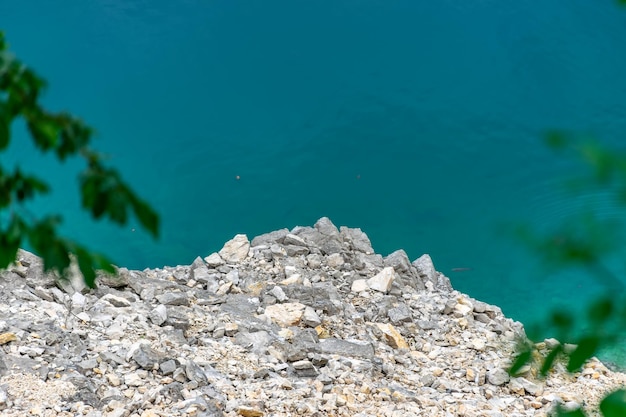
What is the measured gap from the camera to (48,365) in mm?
5125

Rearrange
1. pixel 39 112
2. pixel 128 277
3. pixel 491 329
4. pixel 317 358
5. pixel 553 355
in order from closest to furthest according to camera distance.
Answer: pixel 39 112, pixel 553 355, pixel 317 358, pixel 128 277, pixel 491 329

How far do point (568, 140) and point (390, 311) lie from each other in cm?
569

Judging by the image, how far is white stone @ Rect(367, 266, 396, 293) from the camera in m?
7.27

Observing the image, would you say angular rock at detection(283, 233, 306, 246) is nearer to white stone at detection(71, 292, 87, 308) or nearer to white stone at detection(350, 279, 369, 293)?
white stone at detection(350, 279, 369, 293)

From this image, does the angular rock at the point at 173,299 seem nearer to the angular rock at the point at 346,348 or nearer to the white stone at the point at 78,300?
the white stone at the point at 78,300

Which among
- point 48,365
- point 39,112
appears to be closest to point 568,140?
point 39,112

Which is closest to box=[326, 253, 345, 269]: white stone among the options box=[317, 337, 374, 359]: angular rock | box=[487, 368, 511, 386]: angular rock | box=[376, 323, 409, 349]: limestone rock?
box=[376, 323, 409, 349]: limestone rock

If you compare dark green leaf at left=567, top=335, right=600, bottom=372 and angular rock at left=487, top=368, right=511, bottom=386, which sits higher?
angular rock at left=487, top=368, right=511, bottom=386

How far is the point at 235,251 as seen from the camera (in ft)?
24.8

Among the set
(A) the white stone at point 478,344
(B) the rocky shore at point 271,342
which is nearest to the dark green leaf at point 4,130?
(B) the rocky shore at point 271,342

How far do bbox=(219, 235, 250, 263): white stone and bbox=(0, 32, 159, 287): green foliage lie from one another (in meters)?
6.10

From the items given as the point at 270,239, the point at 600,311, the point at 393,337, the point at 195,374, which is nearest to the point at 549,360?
the point at 600,311

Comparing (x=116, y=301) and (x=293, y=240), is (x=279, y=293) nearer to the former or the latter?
(x=293, y=240)

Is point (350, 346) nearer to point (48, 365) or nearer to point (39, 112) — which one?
point (48, 365)
